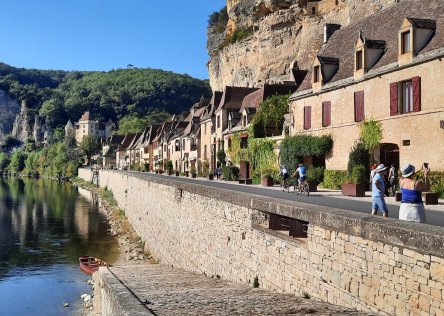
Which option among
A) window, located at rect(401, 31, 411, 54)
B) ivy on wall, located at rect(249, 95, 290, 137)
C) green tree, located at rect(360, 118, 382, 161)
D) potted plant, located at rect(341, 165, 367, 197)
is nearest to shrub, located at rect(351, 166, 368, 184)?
potted plant, located at rect(341, 165, 367, 197)

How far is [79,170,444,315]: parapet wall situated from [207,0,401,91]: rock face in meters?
37.6

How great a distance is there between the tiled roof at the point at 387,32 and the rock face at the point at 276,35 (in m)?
18.9

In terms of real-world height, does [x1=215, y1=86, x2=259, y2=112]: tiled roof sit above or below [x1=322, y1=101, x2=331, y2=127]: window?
above

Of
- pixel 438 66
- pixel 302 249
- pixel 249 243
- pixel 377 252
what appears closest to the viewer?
pixel 377 252

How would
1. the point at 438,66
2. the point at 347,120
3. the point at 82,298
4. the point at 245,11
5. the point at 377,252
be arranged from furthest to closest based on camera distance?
the point at 245,11, the point at 347,120, the point at 82,298, the point at 438,66, the point at 377,252

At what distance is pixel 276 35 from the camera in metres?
65.6

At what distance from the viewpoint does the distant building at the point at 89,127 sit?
180250 millimetres

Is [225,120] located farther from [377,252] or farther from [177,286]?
[377,252]

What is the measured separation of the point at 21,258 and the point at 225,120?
77.3ft

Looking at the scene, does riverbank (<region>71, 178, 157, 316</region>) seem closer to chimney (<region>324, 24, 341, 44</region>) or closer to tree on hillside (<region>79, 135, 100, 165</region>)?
chimney (<region>324, 24, 341, 44</region>)

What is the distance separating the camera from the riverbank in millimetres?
19672

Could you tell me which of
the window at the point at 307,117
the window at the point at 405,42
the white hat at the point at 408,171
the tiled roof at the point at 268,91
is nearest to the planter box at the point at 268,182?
the window at the point at 307,117

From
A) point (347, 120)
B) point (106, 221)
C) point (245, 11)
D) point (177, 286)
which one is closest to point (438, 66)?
point (347, 120)

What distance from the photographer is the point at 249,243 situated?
12469 millimetres
